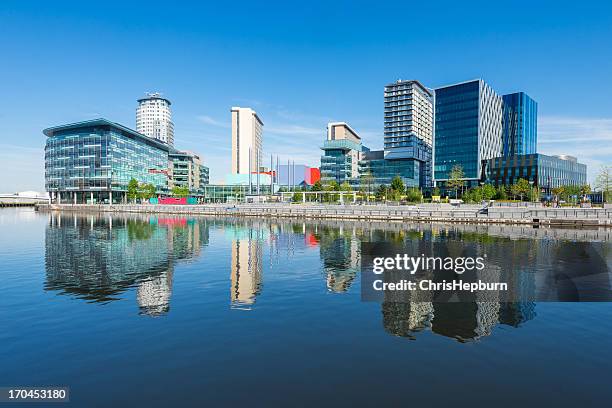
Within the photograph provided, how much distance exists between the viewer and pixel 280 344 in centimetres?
1783

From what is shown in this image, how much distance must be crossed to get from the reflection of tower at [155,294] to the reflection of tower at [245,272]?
15.3ft

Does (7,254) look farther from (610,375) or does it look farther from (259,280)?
(610,375)

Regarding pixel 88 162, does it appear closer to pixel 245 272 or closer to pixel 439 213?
pixel 439 213

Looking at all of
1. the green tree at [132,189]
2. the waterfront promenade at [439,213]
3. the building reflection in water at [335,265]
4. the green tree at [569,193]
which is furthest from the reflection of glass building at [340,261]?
the green tree at [132,189]

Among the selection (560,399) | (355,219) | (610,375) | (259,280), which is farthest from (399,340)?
(355,219)

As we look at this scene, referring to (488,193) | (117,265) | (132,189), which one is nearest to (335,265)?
(117,265)

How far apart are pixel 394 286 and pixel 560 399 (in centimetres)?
1763

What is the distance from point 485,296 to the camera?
26.4 meters

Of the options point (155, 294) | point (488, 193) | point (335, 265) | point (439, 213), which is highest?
point (488, 193)

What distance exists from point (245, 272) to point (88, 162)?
610ft

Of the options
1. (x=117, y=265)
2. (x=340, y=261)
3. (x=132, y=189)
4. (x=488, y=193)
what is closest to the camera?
(x=117, y=265)

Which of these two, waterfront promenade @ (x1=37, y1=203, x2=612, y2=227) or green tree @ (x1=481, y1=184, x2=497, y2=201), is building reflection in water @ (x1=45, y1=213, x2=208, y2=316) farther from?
green tree @ (x1=481, y1=184, x2=497, y2=201)

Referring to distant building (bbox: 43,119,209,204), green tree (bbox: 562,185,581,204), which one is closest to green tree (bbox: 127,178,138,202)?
distant building (bbox: 43,119,209,204)

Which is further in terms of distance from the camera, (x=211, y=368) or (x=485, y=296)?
(x=485, y=296)
